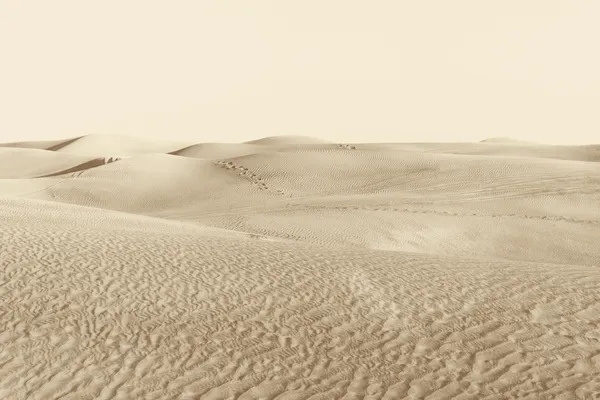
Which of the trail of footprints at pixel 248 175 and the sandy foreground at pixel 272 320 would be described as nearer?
the sandy foreground at pixel 272 320

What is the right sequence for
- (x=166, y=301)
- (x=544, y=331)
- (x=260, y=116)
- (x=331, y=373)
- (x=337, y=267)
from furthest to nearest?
(x=260, y=116) → (x=337, y=267) → (x=166, y=301) → (x=544, y=331) → (x=331, y=373)

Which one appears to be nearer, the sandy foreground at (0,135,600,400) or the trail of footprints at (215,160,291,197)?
the sandy foreground at (0,135,600,400)

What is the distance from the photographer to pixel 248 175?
766 inches

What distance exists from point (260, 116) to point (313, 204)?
3590 inches

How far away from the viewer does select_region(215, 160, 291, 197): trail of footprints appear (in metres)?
18.0

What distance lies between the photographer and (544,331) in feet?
15.6

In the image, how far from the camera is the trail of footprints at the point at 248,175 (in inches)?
710

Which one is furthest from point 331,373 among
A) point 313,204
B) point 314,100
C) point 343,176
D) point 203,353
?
point 314,100

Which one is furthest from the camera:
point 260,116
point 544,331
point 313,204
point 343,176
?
point 260,116

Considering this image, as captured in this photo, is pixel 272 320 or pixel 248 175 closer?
pixel 272 320

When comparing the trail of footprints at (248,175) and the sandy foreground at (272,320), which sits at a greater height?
the trail of footprints at (248,175)

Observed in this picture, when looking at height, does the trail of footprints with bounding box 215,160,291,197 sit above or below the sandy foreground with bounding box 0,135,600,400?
above

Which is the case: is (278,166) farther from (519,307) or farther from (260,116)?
(260,116)

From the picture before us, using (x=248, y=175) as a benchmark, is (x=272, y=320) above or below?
below
